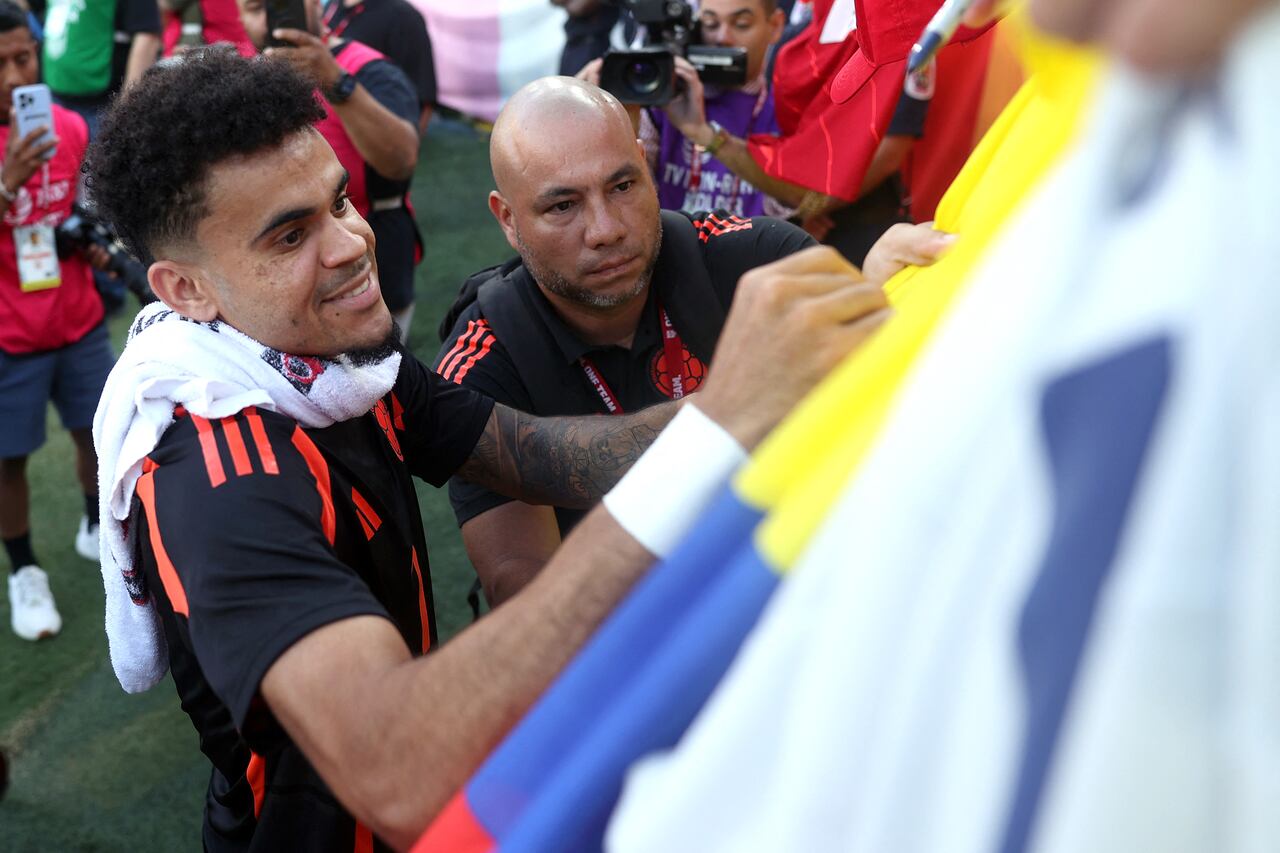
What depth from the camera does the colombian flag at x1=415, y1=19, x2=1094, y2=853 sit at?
781mm

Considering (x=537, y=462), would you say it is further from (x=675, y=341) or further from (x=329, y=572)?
(x=329, y=572)

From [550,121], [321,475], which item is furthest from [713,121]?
[321,475]

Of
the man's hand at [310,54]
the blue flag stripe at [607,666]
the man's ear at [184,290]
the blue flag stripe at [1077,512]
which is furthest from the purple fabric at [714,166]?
the blue flag stripe at [1077,512]

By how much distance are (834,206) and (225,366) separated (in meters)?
2.14

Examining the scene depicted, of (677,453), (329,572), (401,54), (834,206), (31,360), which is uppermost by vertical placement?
(677,453)

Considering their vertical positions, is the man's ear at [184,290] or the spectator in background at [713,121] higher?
the man's ear at [184,290]

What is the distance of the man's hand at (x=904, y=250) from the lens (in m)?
1.20

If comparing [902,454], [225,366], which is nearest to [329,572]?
[225,366]

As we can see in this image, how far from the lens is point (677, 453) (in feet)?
3.18

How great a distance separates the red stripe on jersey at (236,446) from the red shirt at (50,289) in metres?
2.50

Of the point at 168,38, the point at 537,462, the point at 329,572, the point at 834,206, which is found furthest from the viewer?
the point at 168,38

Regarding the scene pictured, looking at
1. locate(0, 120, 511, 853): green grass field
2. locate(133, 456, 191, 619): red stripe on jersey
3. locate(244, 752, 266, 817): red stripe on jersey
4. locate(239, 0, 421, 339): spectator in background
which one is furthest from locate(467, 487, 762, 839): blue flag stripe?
locate(239, 0, 421, 339): spectator in background

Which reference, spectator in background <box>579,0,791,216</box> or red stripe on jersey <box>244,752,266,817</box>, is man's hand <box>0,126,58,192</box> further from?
red stripe on jersey <box>244,752,266,817</box>

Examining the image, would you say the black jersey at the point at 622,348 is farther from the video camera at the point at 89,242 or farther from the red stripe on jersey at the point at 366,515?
the video camera at the point at 89,242
